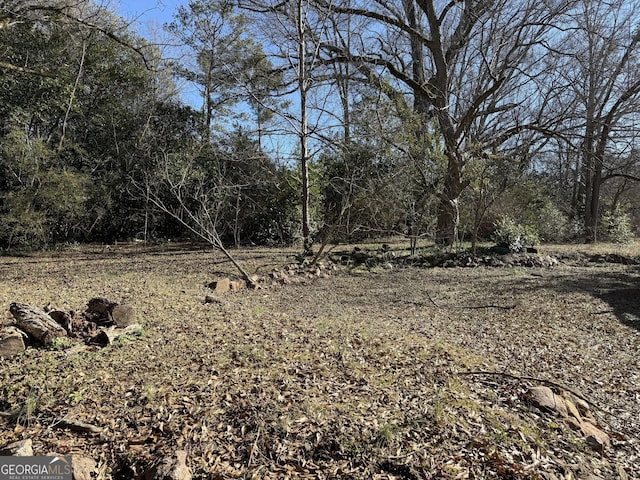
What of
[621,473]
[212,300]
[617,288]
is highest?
[617,288]

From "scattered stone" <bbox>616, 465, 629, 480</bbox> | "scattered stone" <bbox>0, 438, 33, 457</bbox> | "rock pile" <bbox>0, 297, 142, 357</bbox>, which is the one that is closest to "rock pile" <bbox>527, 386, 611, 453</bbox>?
"scattered stone" <bbox>616, 465, 629, 480</bbox>

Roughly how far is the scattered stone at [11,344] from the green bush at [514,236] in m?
8.24

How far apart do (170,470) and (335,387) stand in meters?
1.10

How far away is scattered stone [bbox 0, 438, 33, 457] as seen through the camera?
179 centimetres

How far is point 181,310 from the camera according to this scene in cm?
424

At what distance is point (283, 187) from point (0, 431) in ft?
31.2

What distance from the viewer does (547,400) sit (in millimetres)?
2432

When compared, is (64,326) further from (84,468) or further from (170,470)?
(170,470)

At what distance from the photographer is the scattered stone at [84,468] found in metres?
1.74

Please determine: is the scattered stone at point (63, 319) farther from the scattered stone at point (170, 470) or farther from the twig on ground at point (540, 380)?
the twig on ground at point (540, 380)

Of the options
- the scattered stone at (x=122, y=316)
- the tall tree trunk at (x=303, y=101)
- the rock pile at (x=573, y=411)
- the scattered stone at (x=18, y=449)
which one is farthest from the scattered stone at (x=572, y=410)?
the tall tree trunk at (x=303, y=101)

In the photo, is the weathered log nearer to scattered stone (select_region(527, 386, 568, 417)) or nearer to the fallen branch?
the fallen branch

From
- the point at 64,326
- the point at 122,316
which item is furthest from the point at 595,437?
the point at 64,326

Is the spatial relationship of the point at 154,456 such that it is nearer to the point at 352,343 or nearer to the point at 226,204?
the point at 352,343
